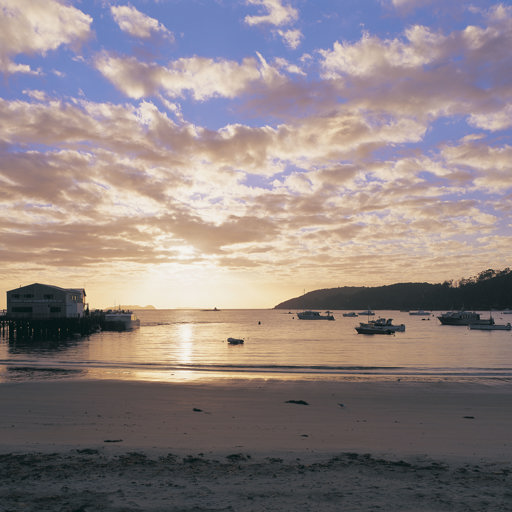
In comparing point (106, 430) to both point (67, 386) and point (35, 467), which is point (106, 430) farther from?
point (67, 386)

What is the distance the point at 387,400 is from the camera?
2202 centimetres

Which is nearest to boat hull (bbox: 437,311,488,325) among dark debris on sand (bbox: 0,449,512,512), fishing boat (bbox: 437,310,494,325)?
fishing boat (bbox: 437,310,494,325)

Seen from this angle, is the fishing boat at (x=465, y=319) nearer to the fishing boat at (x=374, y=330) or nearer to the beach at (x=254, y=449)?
the fishing boat at (x=374, y=330)

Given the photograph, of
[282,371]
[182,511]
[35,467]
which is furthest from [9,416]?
[282,371]

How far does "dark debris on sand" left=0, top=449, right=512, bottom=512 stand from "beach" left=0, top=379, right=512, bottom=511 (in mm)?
39

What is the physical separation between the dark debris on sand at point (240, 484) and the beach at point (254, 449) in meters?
0.04

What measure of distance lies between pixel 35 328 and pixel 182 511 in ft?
302

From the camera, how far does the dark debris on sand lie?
8555 mm

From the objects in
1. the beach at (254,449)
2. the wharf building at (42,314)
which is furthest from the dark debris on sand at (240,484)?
the wharf building at (42,314)

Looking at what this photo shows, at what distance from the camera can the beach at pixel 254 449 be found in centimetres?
895

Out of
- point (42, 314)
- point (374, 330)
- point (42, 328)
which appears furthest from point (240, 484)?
point (42, 314)

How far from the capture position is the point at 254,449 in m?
13.2

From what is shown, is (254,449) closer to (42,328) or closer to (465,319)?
(42,328)

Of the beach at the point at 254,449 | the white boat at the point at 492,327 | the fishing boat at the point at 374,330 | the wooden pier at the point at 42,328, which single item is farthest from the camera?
the white boat at the point at 492,327
